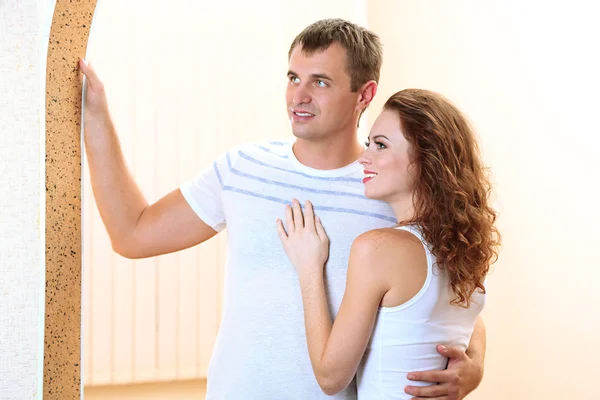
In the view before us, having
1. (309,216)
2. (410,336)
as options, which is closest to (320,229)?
(309,216)

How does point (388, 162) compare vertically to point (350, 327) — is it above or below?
above

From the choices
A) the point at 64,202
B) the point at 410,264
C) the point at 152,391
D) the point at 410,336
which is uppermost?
the point at 64,202

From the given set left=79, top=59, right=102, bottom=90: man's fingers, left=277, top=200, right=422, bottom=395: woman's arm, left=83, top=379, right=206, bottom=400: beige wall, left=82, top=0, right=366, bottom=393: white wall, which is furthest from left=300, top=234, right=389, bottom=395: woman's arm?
left=83, top=379, right=206, bottom=400: beige wall

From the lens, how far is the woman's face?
1.68 meters

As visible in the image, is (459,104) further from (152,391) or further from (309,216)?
(152,391)

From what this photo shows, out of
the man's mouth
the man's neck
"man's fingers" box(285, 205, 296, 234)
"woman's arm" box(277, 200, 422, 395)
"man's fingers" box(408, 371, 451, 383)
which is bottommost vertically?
"man's fingers" box(408, 371, 451, 383)

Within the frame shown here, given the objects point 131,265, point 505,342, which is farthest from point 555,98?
point 131,265

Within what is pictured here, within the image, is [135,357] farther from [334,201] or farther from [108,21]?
[334,201]

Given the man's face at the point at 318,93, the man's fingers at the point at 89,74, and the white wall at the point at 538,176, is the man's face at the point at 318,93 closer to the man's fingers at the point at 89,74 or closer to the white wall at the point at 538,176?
the man's fingers at the point at 89,74

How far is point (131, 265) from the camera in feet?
12.8

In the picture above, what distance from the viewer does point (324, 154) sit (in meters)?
1.97

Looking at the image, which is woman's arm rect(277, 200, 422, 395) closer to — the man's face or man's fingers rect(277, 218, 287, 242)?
man's fingers rect(277, 218, 287, 242)

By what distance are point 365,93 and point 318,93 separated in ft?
0.57

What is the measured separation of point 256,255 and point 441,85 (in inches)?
88.5
